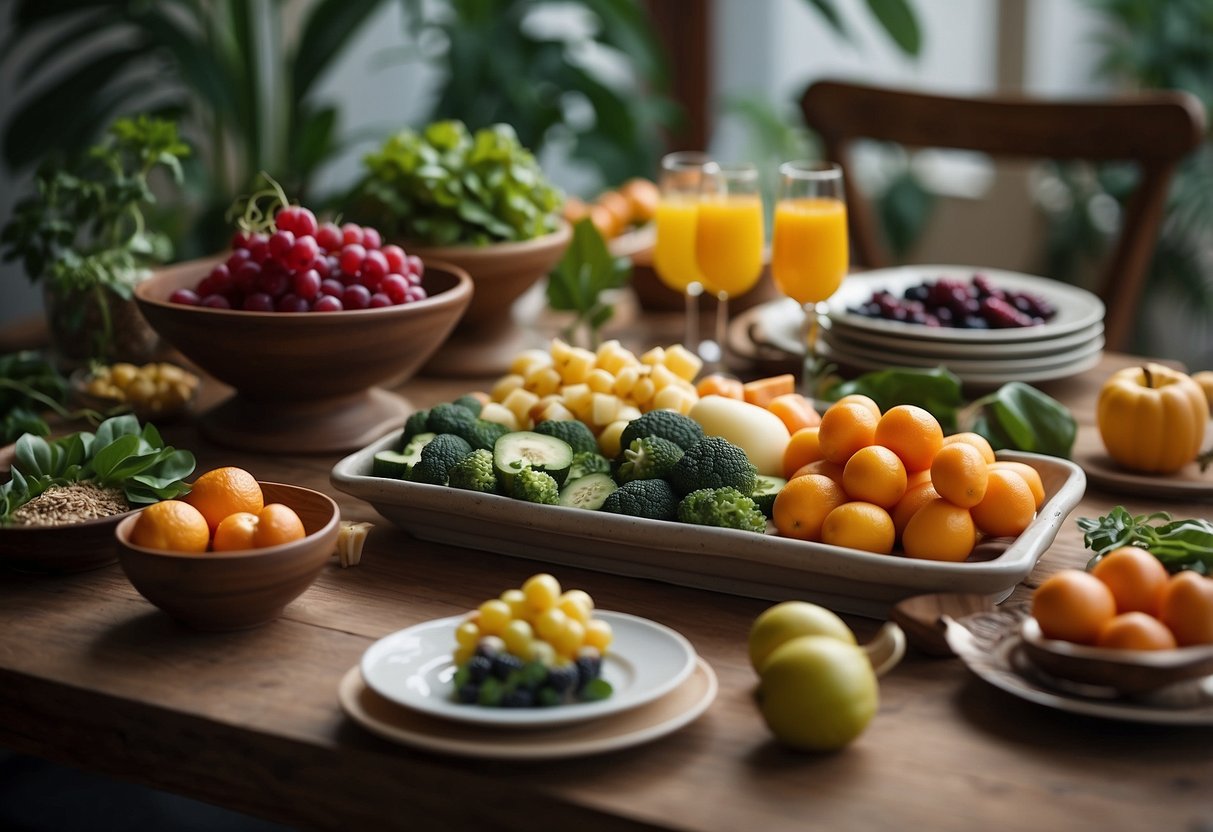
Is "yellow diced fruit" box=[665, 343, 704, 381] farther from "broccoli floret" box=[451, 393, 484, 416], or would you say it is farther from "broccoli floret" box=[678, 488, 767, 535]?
"broccoli floret" box=[678, 488, 767, 535]

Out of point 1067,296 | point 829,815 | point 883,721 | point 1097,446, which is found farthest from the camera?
point 1067,296

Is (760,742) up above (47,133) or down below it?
below

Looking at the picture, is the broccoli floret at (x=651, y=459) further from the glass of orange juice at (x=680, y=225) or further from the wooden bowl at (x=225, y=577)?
the glass of orange juice at (x=680, y=225)

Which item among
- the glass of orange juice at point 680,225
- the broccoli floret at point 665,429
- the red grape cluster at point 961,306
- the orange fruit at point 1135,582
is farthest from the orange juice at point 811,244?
the orange fruit at point 1135,582

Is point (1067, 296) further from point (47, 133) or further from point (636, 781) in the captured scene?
point (47, 133)

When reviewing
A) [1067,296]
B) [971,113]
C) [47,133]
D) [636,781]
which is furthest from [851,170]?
[636,781]

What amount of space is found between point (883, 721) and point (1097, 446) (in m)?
0.67

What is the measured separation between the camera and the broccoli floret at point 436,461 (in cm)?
116

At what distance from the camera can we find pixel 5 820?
1.94m

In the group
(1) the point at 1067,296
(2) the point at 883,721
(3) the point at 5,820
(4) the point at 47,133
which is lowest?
(3) the point at 5,820

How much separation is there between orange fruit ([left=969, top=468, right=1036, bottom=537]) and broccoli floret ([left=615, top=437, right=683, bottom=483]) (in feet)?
0.84

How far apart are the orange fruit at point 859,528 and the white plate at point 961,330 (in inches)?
22.2

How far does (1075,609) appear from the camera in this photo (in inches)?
33.5

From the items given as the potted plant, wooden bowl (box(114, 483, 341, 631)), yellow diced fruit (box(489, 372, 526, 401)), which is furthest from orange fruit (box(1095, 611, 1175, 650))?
the potted plant
